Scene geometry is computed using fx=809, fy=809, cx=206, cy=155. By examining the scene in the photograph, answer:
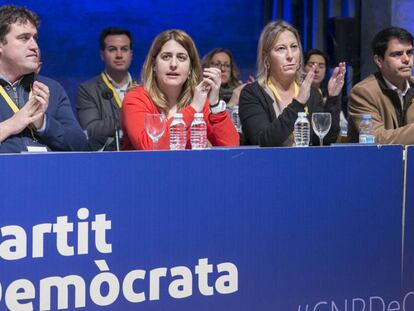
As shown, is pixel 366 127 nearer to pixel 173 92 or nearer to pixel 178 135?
pixel 173 92

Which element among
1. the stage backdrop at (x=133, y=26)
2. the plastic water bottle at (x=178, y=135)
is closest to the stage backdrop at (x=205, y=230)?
the plastic water bottle at (x=178, y=135)

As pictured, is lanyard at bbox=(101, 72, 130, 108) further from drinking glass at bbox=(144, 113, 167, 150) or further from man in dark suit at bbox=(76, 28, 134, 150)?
drinking glass at bbox=(144, 113, 167, 150)

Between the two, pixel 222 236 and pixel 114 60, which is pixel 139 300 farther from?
pixel 114 60

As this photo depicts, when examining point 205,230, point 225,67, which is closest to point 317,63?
point 225,67

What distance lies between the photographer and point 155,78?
3.85 metres

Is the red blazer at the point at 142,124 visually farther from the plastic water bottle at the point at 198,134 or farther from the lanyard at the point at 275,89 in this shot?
the lanyard at the point at 275,89

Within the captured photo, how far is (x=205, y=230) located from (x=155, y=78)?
3.84 feet

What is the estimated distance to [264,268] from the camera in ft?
9.85

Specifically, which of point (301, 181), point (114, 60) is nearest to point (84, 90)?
point (114, 60)

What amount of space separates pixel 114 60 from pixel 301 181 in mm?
3268

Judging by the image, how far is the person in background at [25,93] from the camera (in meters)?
3.49

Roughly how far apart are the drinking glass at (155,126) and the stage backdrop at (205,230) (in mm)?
413

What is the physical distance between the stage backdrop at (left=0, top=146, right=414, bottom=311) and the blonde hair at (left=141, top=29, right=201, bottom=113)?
3.02 ft

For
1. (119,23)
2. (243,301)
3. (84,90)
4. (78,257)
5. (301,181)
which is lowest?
(243,301)
